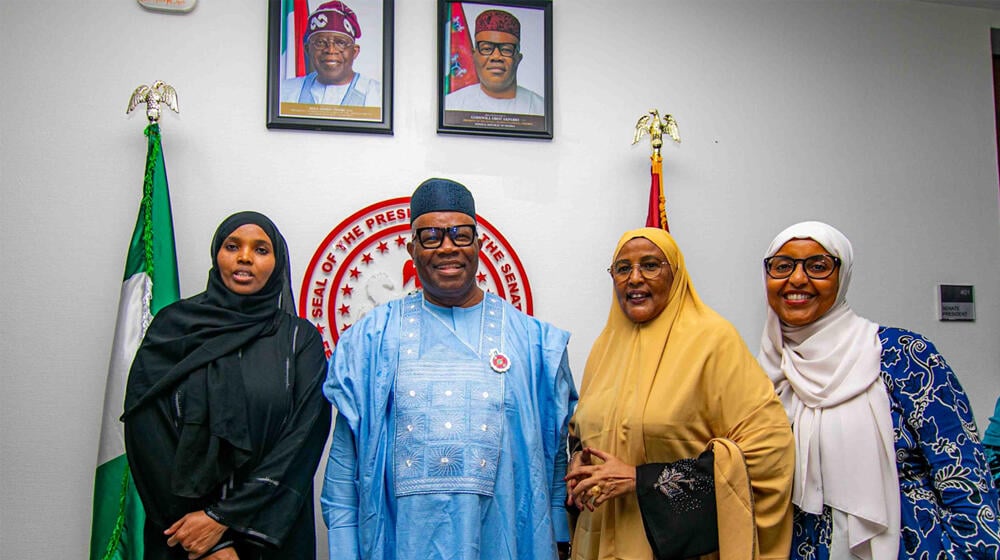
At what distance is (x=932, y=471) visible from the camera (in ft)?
5.81

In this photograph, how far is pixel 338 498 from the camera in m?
1.89

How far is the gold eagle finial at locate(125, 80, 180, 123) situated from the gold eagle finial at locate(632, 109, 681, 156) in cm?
170

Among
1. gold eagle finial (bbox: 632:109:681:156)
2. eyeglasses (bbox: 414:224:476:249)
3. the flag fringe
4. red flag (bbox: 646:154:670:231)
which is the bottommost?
the flag fringe

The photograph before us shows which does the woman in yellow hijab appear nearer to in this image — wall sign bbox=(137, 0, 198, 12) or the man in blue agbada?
the man in blue agbada

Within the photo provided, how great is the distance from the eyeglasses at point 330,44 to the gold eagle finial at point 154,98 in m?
0.54

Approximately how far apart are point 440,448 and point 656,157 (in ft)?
5.22

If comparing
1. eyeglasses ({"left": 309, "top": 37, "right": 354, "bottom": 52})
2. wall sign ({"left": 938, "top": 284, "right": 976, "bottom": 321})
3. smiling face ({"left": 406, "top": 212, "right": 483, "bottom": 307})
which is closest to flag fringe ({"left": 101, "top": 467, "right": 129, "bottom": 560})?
smiling face ({"left": 406, "top": 212, "right": 483, "bottom": 307})

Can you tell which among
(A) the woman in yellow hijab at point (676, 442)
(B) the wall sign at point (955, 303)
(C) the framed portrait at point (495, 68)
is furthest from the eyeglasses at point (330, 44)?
(B) the wall sign at point (955, 303)

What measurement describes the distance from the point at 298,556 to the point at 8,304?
4.86ft

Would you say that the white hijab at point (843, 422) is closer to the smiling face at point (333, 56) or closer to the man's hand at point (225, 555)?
the man's hand at point (225, 555)

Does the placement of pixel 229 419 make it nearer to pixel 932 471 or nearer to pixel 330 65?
pixel 330 65

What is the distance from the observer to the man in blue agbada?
186 centimetres

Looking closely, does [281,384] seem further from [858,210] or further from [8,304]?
[858,210]

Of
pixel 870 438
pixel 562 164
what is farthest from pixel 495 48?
pixel 870 438
